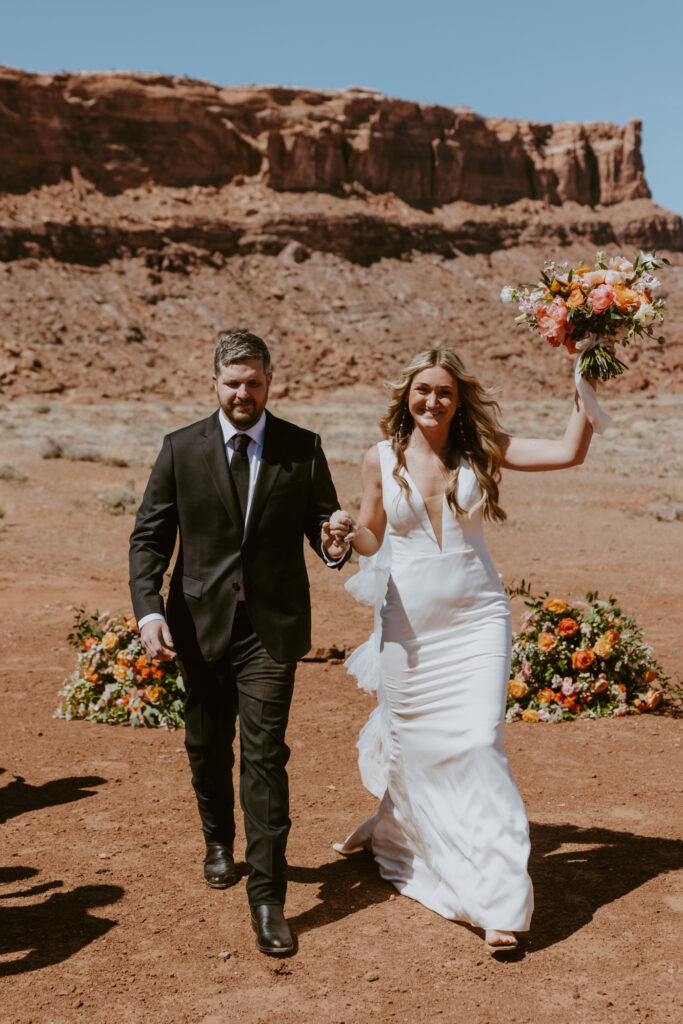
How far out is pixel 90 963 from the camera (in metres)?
3.79

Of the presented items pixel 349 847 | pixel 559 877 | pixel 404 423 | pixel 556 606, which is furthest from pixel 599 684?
pixel 404 423

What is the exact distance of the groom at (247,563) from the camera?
157 inches

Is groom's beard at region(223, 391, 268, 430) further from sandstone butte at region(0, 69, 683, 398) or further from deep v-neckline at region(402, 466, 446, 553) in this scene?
sandstone butte at region(0, 69, 683, 398)

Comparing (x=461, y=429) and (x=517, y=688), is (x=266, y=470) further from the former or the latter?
(x=517, y=688)

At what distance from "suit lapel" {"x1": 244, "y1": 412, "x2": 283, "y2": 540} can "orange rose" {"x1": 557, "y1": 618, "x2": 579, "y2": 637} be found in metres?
3.50

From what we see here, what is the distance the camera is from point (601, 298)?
13.9 feet

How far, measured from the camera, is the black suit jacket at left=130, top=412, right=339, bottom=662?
161 inches

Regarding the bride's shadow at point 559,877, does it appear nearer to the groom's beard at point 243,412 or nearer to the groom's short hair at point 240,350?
the groom's beard at point 243,412

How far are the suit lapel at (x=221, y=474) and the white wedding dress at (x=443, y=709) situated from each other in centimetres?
69

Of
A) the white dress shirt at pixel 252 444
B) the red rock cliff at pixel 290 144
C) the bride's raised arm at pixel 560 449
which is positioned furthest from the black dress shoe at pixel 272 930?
the red rock cliff at pixel 290 144

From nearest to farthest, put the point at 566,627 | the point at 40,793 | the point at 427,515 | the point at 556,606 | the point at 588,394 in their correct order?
the point at 588,394
the point at 427,515
the point at 40,793
the point at 566,627
the point at 556,606

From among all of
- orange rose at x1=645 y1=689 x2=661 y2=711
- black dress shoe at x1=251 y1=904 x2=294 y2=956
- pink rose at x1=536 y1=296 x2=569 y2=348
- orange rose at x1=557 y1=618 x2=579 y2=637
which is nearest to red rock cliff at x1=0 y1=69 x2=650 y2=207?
orange rose at x1=557 y1=618 x2=579 y2=637

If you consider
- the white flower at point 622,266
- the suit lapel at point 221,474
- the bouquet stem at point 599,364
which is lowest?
the suit lapel at point 221,474

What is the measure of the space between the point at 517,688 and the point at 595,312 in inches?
134
